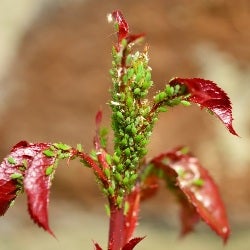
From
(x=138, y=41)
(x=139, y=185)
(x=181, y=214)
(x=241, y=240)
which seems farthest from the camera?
(x=241, y=240)

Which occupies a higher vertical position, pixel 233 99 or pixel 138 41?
pixel 233 99

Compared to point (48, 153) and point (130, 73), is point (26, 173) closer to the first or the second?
point (48, 153)

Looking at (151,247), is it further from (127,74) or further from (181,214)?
(127,74)

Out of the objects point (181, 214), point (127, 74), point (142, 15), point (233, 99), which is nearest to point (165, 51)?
point (142, 15)

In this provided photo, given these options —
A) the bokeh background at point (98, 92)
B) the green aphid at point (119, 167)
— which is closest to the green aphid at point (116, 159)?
the green aphid at point (119, 167)

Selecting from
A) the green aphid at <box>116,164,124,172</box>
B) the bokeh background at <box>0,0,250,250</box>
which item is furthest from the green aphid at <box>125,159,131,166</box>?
the bokeh background at <box>0,0,250,250</box>

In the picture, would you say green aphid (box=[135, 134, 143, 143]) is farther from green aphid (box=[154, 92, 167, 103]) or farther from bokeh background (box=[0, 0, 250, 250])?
bokeh background (box=[0, 0, 250, 250])

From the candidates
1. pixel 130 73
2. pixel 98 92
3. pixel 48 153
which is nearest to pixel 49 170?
pixel 48 153
